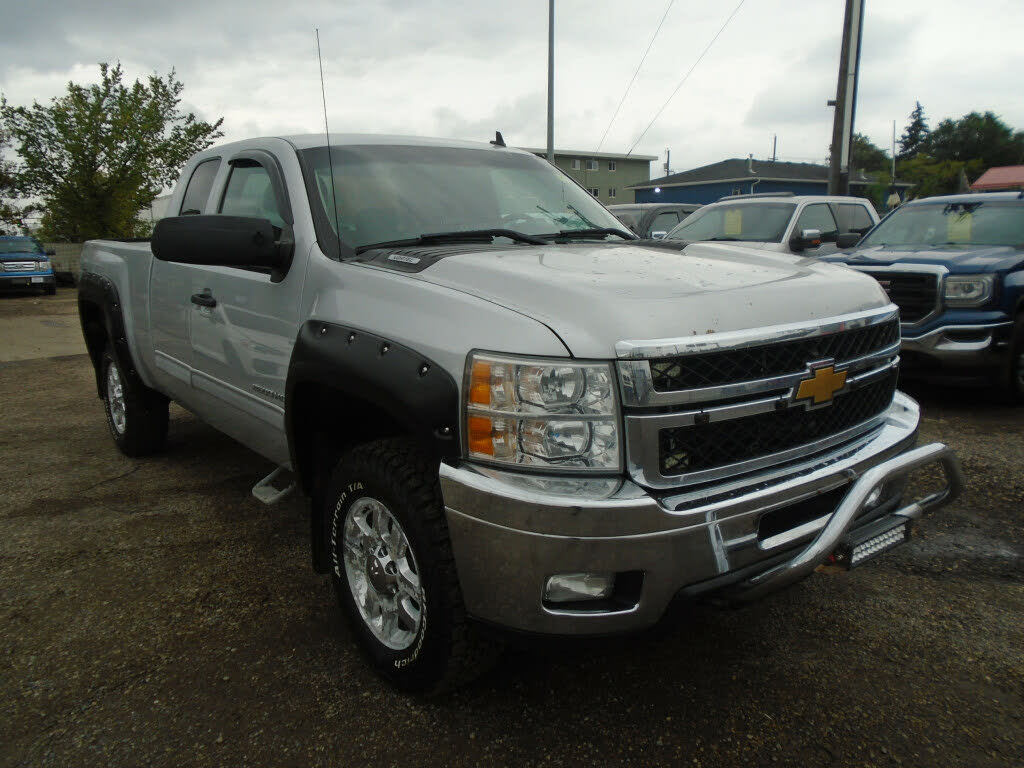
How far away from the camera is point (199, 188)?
4145 millimetres

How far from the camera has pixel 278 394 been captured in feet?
9.77

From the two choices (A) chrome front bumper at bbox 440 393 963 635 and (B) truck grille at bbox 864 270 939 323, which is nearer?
(A) chrome front bumper at bbox 440 393 963 635

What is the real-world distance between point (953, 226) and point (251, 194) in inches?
243

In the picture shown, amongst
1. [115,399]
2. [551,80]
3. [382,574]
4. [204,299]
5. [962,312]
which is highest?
[551,80]

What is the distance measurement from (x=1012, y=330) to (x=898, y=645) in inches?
160

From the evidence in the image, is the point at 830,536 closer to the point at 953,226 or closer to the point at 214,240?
the point at 214,240

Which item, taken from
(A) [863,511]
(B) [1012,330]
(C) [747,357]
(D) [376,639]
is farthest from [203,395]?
(B) [1012,330]

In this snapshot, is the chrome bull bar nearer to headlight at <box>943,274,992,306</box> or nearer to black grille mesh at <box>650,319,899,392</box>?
black grille mesh at <box>650,319,899,392</box>

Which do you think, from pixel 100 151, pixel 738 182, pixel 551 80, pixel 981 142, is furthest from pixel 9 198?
pixel 981 142

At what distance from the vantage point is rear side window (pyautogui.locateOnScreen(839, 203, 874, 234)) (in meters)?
9.68

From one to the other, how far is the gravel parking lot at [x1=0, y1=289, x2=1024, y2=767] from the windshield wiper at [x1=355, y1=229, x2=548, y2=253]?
4.66ft

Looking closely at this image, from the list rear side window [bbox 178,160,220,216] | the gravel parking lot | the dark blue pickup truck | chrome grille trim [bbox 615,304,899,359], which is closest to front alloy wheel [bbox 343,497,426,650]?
the gravel parking lot

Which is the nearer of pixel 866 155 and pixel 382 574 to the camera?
pixel 382 574

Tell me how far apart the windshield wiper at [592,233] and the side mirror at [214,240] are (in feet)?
3.69
